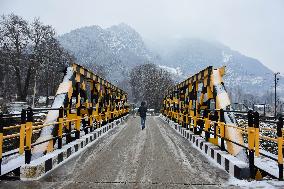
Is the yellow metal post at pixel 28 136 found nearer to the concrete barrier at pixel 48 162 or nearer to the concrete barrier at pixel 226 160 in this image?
the concrete barrier at pixel 48 162

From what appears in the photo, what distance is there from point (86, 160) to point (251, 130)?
12.8ft

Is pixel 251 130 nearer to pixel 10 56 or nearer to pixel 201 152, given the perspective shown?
pixel 201 152

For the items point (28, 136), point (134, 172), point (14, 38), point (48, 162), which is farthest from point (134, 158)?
point (14, 38)

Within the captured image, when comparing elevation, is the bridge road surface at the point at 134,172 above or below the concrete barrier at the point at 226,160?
below

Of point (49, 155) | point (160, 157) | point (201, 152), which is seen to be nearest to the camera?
point (49, 155)

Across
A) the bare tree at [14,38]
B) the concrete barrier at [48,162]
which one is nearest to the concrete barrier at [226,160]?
the concrete barrier at [48,162]

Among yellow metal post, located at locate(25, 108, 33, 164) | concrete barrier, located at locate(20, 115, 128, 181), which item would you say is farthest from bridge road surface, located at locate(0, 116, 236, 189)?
yellow metal post, located at locate(25, 108, 33, 164)

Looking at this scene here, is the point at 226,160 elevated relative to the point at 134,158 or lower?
elevated

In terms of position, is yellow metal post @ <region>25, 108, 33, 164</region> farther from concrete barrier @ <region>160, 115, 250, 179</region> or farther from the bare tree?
the bare tree

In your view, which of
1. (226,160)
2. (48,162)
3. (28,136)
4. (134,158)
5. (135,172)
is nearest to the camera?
(28,136)

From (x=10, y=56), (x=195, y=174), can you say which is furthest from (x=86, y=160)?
(x=10, y=56)

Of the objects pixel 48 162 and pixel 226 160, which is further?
pixel 226 160

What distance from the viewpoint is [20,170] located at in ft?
21.4

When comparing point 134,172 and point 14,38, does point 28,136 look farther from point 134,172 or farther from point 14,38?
point 14,38
